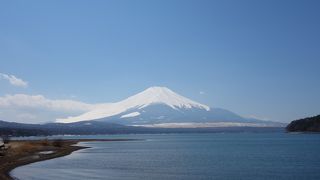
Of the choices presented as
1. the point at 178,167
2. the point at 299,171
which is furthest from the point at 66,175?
the point at 299,171

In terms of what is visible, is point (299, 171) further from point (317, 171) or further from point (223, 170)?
point (223, 170)

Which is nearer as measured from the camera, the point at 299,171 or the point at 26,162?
the point at 299,171

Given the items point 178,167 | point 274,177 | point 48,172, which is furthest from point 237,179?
point 48,172

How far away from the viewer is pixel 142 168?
60344mm

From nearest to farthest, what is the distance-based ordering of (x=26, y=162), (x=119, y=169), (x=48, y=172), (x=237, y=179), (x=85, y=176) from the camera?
(x=237, y=179) → (x=85, y=176) → (x=48, y=172) → (x=119, y=169) → (x=26, y=162)

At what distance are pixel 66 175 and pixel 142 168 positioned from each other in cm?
1110

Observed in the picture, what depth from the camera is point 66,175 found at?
52031 millimetres

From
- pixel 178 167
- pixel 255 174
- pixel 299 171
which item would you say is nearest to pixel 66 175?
pixel 178 167

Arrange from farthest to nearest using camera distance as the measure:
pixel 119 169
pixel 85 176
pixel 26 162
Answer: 1. pixel 26 162
2. pixel 119 169
3. pixel 85 176

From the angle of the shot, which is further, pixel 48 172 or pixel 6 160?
pixel 6 160

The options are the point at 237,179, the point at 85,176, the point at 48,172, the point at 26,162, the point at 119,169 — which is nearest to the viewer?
the point at 237,179

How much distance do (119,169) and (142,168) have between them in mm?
2721

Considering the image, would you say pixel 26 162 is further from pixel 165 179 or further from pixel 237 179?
pixel 237 179

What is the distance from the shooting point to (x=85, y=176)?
5103 cm
